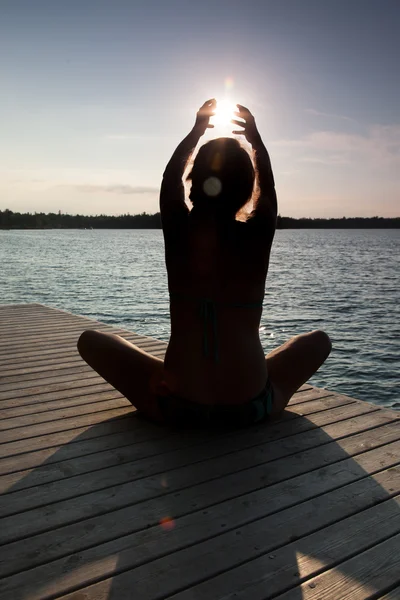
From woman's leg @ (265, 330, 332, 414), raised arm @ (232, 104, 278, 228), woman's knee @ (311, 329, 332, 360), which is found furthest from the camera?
woman's knee @ (311, 329, 332, 360)

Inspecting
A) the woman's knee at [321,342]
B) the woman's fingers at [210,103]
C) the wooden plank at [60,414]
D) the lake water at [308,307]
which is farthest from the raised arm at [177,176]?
the lake water at [308,307]

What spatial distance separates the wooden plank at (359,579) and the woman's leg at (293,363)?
53.3 inches

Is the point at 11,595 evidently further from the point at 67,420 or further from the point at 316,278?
the point at 316,278

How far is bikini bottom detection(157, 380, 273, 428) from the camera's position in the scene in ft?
10.2

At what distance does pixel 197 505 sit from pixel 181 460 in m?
0.50

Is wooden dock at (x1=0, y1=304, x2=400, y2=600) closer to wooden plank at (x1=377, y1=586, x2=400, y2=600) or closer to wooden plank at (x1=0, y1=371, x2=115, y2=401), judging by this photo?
wooden plank at (x1=377, y1=586, x2=400, y2=600)

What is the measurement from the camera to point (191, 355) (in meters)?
3.05

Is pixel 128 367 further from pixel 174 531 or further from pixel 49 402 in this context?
pixel 174 531

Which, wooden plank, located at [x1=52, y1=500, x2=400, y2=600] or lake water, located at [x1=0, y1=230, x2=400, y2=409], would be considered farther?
lake water, located at [x1=0, y1=230, x2=400, y2=409]

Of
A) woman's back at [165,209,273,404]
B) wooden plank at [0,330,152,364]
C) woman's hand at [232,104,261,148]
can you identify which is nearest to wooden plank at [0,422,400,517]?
woman's back at [165,209,273,404]

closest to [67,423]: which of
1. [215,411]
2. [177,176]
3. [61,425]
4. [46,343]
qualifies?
[61,425]

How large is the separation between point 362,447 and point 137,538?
1.52 metres

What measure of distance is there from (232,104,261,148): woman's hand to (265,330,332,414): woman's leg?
1349 mm

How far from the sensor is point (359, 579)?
1.94m
